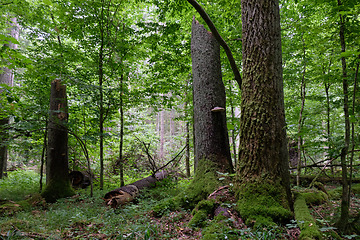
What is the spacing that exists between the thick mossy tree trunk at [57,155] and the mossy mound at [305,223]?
20.2 feet

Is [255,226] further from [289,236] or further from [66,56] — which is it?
[66,56]

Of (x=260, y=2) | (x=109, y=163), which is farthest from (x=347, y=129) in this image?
(x=109, y=163)

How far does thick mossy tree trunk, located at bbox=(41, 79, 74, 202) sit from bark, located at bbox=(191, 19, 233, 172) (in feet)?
13.8

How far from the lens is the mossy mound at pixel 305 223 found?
7.37ft

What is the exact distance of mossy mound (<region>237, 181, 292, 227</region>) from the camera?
9.02 feet

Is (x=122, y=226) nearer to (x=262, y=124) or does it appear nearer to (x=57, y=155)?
(x=262, y=124)

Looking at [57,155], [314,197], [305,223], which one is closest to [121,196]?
[57,155]

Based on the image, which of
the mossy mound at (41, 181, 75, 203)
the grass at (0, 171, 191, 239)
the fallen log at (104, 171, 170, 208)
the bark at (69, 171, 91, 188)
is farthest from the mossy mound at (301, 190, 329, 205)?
the bark at (69, 171, 91, 188)

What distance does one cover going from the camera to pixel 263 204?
289cm

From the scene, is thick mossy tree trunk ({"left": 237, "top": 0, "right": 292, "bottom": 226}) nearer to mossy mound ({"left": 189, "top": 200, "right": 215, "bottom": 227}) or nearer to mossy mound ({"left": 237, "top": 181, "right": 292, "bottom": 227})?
mossy mound ({"left": 237, "top": 181, "right": 292, "bottom": 227})

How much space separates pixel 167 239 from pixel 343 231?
238cm

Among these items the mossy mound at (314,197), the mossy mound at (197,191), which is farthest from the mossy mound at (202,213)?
the mossy mound at (314,197)

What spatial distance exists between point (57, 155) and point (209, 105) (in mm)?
5146

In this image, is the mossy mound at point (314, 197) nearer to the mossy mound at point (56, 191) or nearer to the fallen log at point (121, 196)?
the fallen log at point (121, 196)
